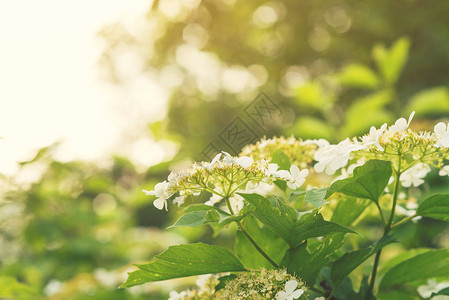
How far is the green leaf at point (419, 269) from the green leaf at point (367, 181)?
0.50ft

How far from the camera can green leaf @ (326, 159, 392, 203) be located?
1.95ft

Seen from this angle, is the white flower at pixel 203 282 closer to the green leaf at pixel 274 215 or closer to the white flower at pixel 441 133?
the green leaf at pixel 274 215

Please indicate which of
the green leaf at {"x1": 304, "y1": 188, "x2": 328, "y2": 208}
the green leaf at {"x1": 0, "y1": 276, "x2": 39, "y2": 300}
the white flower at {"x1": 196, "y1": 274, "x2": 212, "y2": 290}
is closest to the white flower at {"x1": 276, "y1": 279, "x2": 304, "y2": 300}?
the green leaf at {"x1": 304, "y1": 188, "x2": 328, "y2": 208}

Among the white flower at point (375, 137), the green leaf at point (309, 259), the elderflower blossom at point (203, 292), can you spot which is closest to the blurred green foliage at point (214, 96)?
the elderflower blossom at point (203, 292)

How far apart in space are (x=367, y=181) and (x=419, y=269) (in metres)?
0.22

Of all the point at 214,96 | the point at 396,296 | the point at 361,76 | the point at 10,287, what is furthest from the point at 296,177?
the point at 214,96

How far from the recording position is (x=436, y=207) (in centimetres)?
66

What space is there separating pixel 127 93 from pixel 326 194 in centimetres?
877

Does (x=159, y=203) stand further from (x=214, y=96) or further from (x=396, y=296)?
(x=214, y=96)

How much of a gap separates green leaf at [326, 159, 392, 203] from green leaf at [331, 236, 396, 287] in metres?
0.07

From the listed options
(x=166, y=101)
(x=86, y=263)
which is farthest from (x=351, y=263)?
(x=166, y=101)

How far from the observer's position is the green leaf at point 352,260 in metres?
0.63

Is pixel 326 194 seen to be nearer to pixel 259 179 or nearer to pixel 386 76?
pixel 259 179

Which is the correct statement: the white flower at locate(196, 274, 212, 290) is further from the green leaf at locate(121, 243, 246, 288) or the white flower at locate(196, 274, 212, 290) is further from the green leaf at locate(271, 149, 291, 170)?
the green leaf at locate(271, 149, 291, 170)
